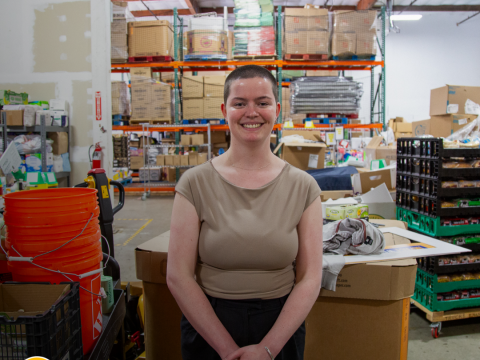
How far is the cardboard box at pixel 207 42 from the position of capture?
23.7 feet

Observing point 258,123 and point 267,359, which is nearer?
point 267,359

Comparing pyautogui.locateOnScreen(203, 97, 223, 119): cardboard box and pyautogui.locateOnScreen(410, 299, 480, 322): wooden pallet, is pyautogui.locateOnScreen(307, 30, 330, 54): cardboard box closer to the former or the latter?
pyautogui.locateOnScreen(203, 97, 223, 119): cardboard box

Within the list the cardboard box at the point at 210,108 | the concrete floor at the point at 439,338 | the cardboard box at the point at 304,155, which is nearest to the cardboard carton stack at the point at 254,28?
the cardboard box at the point at 210,108

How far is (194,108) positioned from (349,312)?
645 cm

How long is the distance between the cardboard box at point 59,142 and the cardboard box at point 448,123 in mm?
4796

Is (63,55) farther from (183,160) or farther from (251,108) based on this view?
(183,160)

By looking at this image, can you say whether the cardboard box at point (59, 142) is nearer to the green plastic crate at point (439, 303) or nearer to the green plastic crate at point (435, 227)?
the green plastic crate at point (435, 227)

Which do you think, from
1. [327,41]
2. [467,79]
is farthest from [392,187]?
[467,79]

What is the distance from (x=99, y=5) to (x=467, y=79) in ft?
48.3

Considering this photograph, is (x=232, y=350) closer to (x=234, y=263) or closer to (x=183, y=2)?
(x=234, y=263)

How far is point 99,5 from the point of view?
11.5 feet

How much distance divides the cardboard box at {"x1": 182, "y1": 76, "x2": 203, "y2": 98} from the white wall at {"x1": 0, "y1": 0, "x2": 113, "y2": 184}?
3.67 meters

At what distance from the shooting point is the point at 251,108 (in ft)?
3.95

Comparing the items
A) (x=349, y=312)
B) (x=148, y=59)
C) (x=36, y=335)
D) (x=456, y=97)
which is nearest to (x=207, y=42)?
(x=148, y=59)
